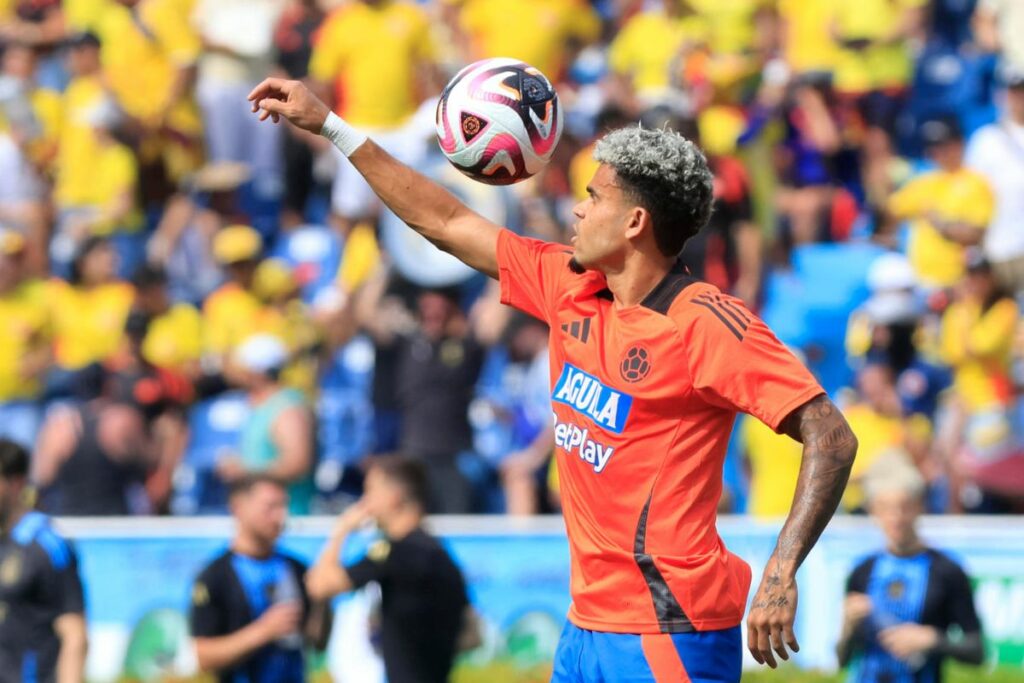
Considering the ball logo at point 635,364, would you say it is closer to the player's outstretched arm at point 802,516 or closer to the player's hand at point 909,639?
the player's outstretched arm at point 802,516

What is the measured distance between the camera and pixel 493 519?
1130 cm

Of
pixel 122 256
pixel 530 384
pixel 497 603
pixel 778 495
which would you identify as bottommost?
pixel 497 603

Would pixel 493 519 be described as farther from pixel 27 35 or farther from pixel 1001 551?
pixel 27 35

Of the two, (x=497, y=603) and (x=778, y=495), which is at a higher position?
(x=778, y=495)

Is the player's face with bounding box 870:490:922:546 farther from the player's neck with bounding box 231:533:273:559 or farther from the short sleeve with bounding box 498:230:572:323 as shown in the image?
the short sleeve with bounding box 498:230:572:323

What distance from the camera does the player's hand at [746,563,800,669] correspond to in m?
4.84

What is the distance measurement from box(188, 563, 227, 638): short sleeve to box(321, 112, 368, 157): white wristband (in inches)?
120

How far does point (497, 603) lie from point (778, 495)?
203cm

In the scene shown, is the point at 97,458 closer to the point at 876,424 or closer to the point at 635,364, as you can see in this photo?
the point at 876,424

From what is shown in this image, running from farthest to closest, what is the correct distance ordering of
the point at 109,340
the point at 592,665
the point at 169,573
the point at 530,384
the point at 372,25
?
the point at 372,25, the point at 109,340, the point at 530,384, the point at 169,573, the point at 592,665

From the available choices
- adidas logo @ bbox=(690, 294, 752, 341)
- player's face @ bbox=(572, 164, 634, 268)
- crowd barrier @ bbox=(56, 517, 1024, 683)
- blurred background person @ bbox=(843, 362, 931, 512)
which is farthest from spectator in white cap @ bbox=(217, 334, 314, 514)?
adidas logo @ bbox=(690, 294, 752, 341)

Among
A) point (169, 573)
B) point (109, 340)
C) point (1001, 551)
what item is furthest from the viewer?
point (109, 340)

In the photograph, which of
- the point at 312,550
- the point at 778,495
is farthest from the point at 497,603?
the point at 778,495

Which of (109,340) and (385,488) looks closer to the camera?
(385,488)
